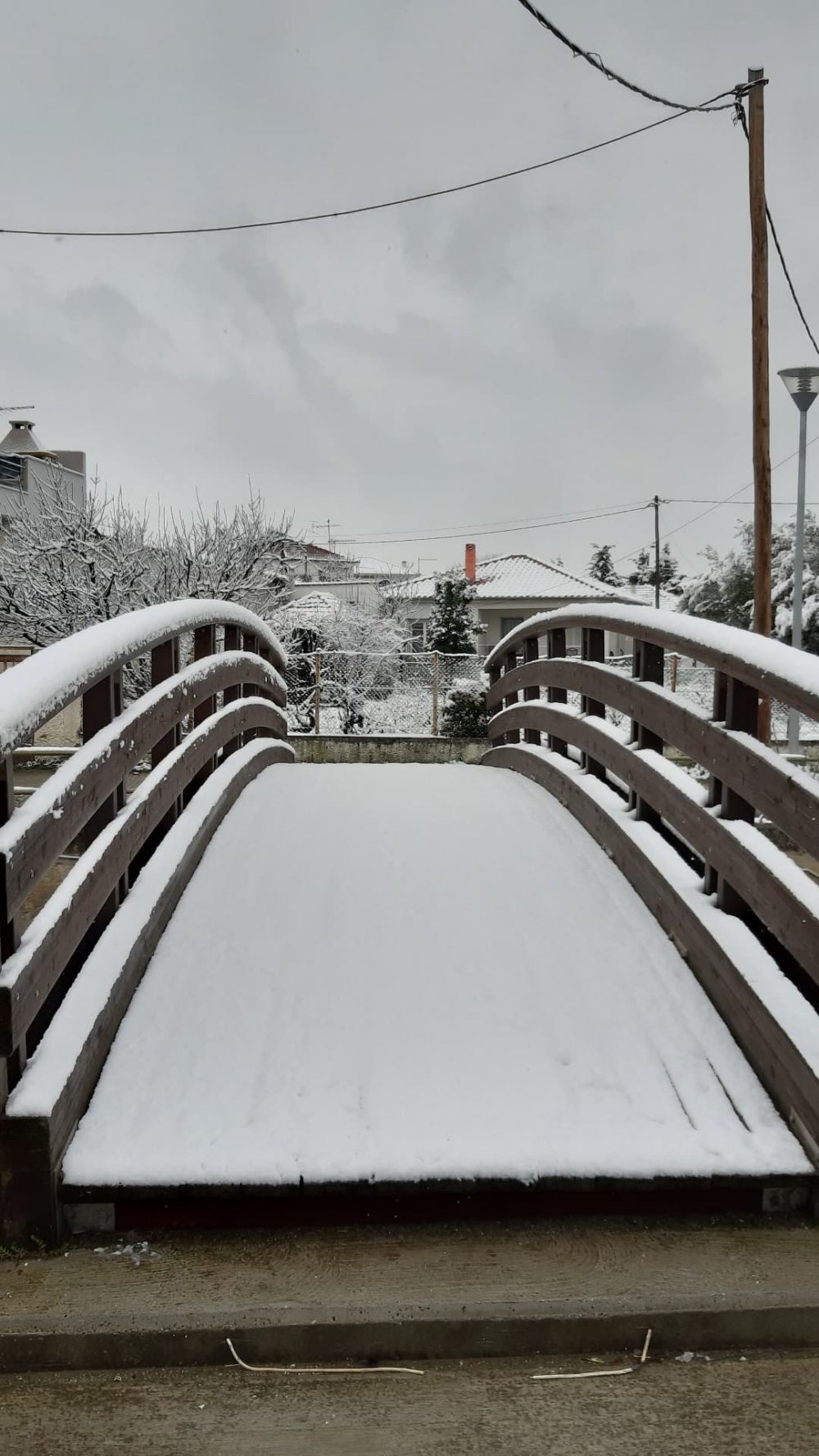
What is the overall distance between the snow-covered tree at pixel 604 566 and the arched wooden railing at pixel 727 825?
66456 mm

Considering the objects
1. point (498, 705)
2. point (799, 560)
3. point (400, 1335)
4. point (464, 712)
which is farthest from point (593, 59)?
point (464, 712)

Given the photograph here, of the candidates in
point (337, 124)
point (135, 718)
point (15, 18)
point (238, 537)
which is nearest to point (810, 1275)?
point (135, 718)

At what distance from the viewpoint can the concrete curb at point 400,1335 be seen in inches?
82.6

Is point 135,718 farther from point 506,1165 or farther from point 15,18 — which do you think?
point 15,18

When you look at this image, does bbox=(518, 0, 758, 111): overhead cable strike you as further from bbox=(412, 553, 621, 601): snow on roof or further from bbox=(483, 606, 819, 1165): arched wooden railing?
bbox=(412, 553, 621, 601): snow on roof

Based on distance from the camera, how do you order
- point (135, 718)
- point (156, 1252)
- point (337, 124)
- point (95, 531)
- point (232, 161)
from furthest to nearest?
1. point (95, 531)
2. point (232, 161)
3. point (337, 124)
4. point (135, 718)
5. point (156, 1252)

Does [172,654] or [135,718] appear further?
[172,654]

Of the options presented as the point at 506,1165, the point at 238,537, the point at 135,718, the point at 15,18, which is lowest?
the point at 506,1165

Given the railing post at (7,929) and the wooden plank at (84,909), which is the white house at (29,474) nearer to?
the wooden plank at (84,909)

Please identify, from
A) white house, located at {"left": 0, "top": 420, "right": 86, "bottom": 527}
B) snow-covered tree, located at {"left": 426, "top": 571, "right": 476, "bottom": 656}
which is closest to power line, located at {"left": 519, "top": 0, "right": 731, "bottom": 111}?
white house, located at {"left": 0, "top": 420, "right": 86, "bottom": 527}

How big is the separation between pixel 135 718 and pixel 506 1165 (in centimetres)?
176

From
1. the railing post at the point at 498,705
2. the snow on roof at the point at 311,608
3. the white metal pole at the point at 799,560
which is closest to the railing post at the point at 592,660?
the railing post at the point at 498,705

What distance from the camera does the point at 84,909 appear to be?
2781 mm

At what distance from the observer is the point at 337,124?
14258 millimetres
